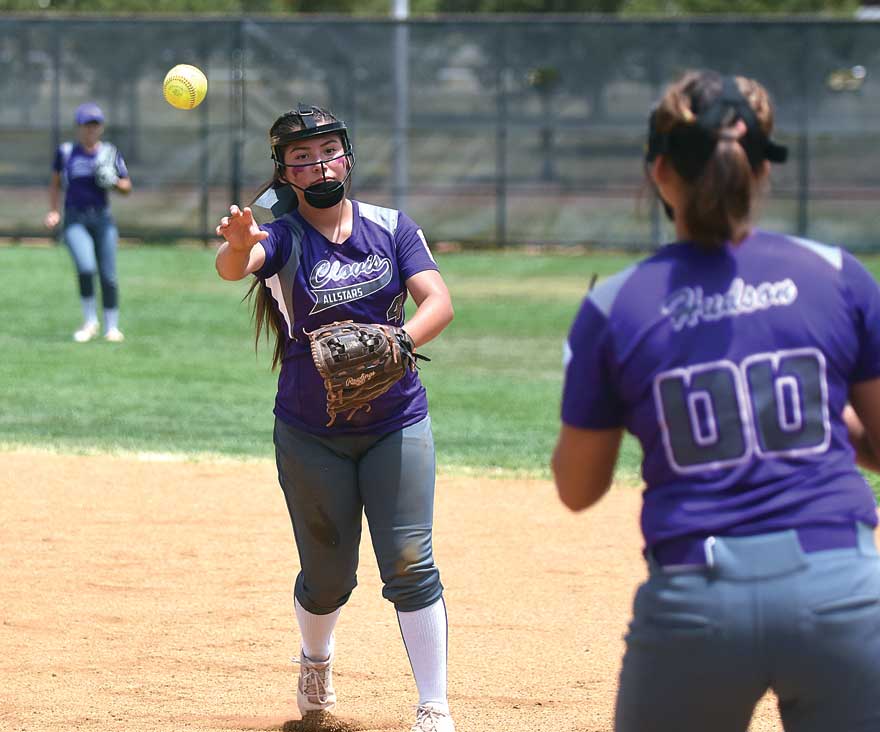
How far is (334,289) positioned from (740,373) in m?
1.87

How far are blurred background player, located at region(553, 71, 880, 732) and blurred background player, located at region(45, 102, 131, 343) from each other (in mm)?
10566

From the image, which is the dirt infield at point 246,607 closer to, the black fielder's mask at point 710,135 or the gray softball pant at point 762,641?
the gray softball pant at point 762,641

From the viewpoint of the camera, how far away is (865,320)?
2.34 meters

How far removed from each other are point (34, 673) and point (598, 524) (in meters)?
3.34

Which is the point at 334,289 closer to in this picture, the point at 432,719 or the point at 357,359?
the point at 357,359

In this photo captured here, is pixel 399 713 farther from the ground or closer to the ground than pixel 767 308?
closer to the ground

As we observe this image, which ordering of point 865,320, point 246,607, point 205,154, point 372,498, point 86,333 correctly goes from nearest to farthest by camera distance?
1. point 865,320
2. point 372,498
3. point 246,607
4. point 86,333
5. point 205,154

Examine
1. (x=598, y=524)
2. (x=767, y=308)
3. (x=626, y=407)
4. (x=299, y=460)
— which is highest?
(x=767, y=308)

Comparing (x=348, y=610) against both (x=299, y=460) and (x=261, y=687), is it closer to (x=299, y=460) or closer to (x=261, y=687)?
(x=261, y=687)

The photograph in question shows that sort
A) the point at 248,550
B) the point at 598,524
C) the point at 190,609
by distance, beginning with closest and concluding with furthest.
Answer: the point at 190,609 → the point at 248,550 → the point at 598,524

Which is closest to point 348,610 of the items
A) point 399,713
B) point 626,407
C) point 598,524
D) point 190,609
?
point 190,609

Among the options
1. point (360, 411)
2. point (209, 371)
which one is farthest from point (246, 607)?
point (209, 371)

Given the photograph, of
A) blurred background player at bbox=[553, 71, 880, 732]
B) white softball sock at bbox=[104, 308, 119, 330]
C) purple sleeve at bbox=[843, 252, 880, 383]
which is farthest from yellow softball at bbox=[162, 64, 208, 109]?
purple sleeve at bbox=[843, 252, 880, 383]

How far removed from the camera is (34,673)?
4.91 metres
